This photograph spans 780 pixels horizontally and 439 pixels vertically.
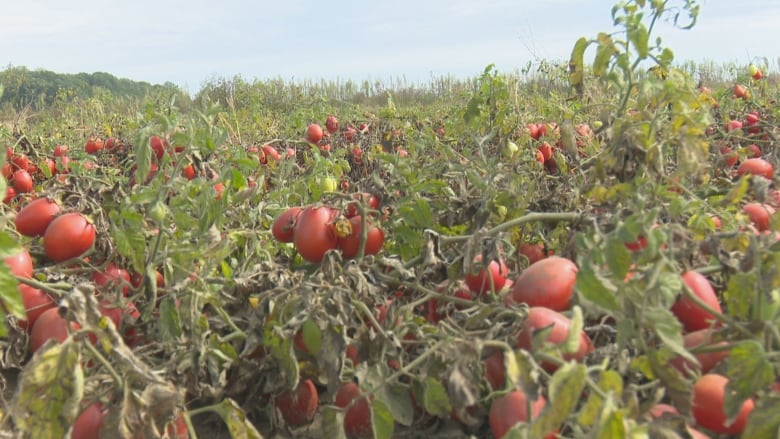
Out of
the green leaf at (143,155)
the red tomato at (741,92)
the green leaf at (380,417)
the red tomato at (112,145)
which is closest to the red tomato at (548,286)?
the green leaf at (380,417)

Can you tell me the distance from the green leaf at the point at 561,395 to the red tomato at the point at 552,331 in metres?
0.36

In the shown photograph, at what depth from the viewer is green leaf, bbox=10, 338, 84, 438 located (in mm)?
1005

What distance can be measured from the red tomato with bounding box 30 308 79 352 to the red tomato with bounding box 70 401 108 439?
0.56m

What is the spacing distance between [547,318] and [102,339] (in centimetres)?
72

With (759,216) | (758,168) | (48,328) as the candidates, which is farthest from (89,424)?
(758,168)

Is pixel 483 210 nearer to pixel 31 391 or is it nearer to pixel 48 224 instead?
pixel 31 391

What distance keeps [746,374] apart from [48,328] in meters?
1.59

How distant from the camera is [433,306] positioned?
1680mm

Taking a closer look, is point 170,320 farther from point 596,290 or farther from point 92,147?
point 92,147

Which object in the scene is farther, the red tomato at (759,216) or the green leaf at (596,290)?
the red tomato at (759,216)

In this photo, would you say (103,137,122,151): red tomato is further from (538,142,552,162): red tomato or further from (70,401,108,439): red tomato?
(70,401,108,439): red tomato

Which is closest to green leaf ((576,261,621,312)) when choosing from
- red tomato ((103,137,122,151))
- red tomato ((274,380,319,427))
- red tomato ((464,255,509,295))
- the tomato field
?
the tomato field

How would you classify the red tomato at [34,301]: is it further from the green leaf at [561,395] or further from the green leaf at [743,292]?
the green leaf at [743,292]

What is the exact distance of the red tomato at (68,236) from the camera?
1.97 m
